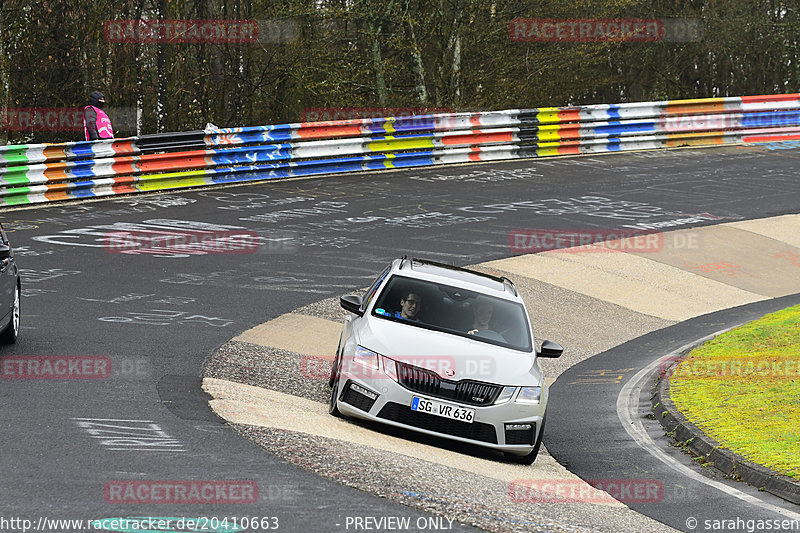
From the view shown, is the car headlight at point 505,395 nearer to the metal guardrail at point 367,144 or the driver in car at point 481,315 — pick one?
the driver in car at point 481,315

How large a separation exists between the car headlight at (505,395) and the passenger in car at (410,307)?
4.32ft

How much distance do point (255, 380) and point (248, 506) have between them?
4.63m

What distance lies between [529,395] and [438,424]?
0.86 m

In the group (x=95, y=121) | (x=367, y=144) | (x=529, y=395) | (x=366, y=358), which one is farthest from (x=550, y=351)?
(x=367, y=144)

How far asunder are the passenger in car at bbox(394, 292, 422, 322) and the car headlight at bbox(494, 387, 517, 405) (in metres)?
1.32

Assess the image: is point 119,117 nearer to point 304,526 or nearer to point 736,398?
point 736,398

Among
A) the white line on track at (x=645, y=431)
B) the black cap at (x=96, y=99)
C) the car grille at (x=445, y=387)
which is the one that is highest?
the black cap at (x=96, y=99)

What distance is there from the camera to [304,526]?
6383 mm

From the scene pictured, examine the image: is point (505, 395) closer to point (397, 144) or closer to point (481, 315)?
point (481, 315)

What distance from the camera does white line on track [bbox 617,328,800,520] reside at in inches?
341

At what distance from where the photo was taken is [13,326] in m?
11.4

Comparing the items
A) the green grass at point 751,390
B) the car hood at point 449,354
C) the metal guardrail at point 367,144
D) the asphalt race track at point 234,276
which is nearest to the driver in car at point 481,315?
the car hood at point 449,354

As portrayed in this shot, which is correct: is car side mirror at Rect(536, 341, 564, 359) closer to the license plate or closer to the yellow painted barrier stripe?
the license plate

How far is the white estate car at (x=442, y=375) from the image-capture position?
9281mm
